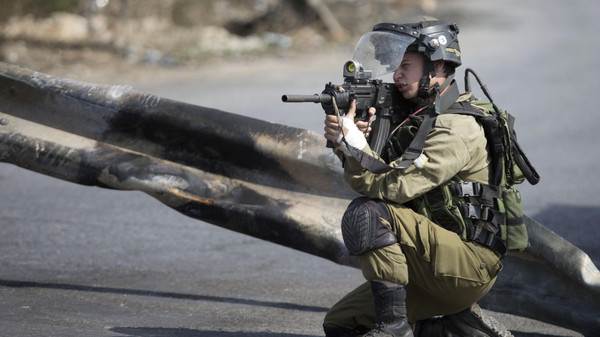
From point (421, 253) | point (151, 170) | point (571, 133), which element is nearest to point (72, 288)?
point (151, 170)

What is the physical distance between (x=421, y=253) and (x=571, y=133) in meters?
8.16

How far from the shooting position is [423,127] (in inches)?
175

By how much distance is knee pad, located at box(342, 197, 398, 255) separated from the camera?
14.4 feet

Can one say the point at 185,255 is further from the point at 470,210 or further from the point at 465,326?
the point at 470,210

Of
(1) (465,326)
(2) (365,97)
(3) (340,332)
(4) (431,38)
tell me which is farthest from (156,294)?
(4) (431,38)

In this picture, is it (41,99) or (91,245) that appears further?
(91,245)

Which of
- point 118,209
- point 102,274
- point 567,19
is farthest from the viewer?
point 567,19

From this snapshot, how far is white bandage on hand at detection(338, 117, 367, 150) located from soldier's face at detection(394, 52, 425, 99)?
1.04ft

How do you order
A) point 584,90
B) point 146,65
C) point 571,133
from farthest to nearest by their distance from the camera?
point 146,65 → point 584,90 → point 571,133

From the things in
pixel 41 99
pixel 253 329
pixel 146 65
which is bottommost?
pixel 253 329

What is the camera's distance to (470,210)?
450cm

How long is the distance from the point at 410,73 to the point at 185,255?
297cm

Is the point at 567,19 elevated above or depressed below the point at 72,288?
above

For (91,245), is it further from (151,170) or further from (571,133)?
(571,133)
